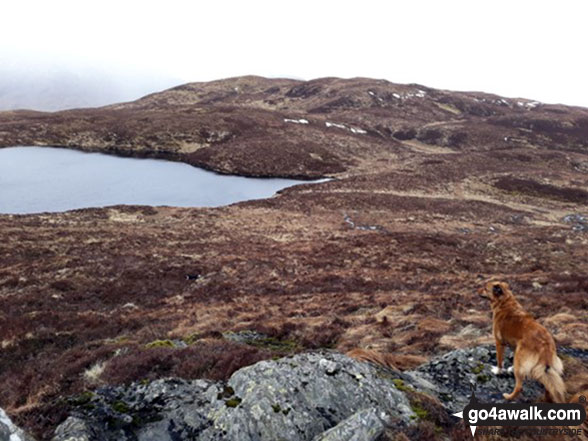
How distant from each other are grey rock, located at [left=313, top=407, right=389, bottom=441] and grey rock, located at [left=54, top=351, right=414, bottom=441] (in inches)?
0.5

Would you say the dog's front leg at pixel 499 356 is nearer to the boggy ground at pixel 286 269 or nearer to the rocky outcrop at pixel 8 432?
the boggy ground at pixel 286 269

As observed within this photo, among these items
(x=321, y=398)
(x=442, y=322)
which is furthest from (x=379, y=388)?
(x=442, y=322)

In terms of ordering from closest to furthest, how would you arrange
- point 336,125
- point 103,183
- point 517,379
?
point 517,379 < point 103,183 < point 336,125

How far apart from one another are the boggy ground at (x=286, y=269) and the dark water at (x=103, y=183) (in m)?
4.87

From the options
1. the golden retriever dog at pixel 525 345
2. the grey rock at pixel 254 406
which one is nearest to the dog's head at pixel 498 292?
the golden retriever dog at pixel 525 345

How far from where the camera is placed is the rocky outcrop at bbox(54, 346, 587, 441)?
481 cm

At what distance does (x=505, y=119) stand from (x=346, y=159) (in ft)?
199

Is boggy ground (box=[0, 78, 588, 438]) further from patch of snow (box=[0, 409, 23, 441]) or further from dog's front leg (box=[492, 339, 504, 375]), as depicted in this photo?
dog's front leg (box=[492, 339, 504, 375])

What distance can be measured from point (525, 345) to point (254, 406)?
4501 mm

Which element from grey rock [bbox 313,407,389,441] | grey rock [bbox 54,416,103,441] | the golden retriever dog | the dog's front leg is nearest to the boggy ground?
grey rock [bbox 54,416,103,441]

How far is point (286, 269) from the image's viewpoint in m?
23.9

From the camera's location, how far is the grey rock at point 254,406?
4820 mm

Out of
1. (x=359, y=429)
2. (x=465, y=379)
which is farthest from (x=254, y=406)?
(x=465, y=379)

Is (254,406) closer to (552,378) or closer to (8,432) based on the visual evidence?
(8,432)
